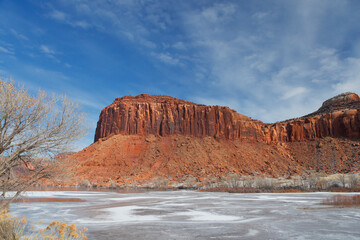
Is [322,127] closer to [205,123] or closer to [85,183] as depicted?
[205,123]

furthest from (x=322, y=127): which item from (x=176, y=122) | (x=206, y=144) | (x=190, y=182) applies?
(x=190, y=182)

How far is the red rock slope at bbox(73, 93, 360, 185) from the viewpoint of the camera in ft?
176

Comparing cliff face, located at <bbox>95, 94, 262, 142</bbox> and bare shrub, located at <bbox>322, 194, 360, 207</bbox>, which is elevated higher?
cliff face, located at <bbox>95, 94, 262, 142</bbox>

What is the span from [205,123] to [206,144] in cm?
772

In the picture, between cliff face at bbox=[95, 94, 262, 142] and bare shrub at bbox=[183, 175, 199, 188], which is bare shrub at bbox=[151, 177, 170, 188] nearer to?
bare shrub at bbox=[183, 175, 199, 188]

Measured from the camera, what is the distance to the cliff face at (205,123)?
219ft

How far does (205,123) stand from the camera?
6925 cm

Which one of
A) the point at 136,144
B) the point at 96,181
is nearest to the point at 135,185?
the point at 96,181

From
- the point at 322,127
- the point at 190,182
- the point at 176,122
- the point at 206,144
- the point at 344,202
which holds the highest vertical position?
the point at 176,122

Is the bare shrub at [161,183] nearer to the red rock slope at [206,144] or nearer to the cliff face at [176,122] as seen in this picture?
the red rock slope at [206,144]

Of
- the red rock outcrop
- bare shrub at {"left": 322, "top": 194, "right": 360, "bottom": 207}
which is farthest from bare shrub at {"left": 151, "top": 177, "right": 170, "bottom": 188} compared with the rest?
the red rock outcrop

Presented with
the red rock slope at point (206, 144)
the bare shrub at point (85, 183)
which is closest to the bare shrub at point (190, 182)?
the red rock slope at point (206, 144)

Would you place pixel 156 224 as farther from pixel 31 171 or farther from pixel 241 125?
pixel 241 125

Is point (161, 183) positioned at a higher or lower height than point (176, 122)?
lower
